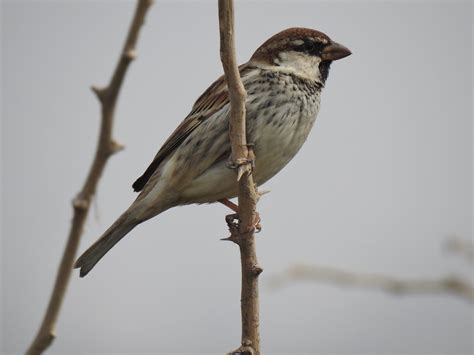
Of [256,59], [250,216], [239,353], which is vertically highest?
[256,59]

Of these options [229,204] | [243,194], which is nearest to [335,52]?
[229,204]

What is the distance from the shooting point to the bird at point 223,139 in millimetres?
3693

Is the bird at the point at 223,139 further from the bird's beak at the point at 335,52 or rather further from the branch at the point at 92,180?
the branch at the point at 92,180

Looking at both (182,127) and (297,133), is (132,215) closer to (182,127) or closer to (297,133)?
(182,127)

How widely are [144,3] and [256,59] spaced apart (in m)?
3.42

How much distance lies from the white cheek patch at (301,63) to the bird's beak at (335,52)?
0.07 meters

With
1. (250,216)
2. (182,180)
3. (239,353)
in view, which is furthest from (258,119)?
(239,353)

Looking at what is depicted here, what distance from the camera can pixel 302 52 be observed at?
168 inches

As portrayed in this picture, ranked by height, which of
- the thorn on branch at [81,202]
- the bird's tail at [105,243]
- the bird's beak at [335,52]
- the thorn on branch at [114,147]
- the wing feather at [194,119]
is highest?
the bird's beak at [335,52]

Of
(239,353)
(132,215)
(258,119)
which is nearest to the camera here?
(239,353)

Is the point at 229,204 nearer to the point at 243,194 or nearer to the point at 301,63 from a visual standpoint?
the point at 301,63

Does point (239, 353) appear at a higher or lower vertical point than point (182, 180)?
lower

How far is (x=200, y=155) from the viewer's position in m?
3.81

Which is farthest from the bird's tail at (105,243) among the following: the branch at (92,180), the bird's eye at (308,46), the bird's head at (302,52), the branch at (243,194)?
the branch at (92,180)
